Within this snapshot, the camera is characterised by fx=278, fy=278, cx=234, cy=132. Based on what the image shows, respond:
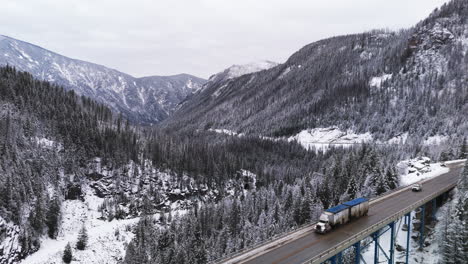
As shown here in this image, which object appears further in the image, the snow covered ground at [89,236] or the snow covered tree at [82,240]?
the snow covered tree at [82,240]

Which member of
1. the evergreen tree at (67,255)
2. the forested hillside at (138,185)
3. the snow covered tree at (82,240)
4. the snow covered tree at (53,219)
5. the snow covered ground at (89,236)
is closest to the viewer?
the evergreen tree at (67,255)

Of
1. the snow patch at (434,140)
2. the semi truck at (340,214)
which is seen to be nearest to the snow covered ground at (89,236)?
the semi truck at (340,214)

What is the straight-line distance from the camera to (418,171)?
253 ft

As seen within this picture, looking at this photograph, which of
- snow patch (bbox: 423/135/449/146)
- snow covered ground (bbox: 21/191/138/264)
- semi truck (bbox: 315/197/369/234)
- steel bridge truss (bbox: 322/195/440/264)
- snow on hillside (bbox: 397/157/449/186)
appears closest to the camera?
steel bridge truss (bbox: 322/195/440/264)

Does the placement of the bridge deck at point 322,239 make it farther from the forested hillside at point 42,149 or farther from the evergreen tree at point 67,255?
the forested hillside at point 42,149

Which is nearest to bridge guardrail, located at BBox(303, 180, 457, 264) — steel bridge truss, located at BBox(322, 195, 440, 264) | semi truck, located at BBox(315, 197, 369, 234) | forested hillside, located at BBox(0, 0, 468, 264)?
steel bridge truss, located at BBox(322, 195, 440, 264)

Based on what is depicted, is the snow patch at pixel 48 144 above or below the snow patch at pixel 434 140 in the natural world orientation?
below

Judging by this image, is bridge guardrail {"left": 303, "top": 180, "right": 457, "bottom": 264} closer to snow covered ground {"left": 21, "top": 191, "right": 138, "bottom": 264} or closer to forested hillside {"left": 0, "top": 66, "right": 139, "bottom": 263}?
snow covered ground {"left": 21, "top": 191, "right": 138, "bottom": 264}

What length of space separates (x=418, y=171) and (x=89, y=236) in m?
105

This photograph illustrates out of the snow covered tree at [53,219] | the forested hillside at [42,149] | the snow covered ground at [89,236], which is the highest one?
the forested hillside at [42,149]

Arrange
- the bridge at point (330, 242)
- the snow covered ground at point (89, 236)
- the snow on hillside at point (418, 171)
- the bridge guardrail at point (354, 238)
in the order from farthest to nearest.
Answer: the snow covered ground at point (89, 236)
the snow on hillside at point (418, 171)
the bridge at point (330, 242)
the bridge guardrail at point (354, 238)

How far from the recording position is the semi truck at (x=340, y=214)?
3543cm

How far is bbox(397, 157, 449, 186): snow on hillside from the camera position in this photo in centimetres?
7225

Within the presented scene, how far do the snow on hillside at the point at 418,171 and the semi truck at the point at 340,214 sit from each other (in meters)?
39.7
